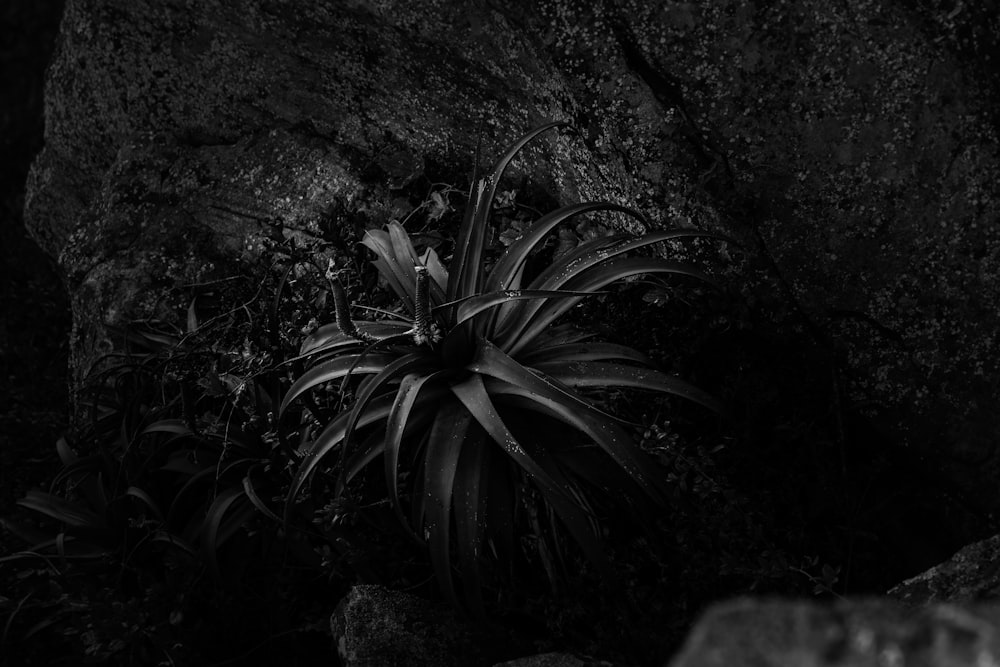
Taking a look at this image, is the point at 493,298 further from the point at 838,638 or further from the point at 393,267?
the point at 838,638

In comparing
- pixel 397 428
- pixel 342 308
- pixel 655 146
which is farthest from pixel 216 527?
pixel 655 146

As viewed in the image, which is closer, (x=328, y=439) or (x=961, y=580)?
(x=961, y=580)

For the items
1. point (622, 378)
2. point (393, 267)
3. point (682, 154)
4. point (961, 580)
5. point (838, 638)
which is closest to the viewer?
point (838, 638)

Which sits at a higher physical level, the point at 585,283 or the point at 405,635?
the point at 585,283

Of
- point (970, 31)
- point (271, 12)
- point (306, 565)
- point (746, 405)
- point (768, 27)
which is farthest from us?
point (271, 12)

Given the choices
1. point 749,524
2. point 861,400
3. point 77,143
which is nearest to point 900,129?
point 861,400

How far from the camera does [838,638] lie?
680 millimetres

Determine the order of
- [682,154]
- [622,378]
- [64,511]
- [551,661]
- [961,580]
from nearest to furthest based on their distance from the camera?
[961,580], [551,661], [622,378], [682,154], [64,511]

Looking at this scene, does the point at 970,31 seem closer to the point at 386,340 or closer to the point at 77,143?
the point at 386,340

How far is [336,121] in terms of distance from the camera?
3.20 metres

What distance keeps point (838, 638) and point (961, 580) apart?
128 cm

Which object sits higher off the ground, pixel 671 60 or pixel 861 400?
pixel 671 60

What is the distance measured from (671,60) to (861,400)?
3.54ft

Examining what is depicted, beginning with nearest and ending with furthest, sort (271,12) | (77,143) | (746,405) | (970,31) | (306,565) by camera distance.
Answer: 1. (970,31)
2. (746,405)
3. (306,565)
4. (271,12)
5. (77,143)
